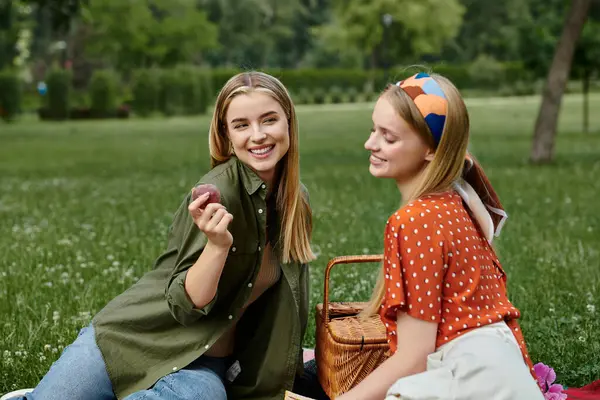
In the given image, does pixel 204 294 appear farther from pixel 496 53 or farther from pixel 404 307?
pixel 496 53

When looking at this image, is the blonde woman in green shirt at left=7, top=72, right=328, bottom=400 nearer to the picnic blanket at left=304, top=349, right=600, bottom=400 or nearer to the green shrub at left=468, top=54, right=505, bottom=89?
the picnic blanket at left=304, top=349, right=600, bottom=400

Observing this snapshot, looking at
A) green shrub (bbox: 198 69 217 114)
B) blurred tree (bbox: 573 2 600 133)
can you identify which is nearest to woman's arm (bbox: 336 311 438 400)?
blurred tree (bbox: 573 2 600 133)

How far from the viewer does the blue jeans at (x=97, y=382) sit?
10.8ft

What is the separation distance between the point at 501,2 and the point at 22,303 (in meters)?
56.3

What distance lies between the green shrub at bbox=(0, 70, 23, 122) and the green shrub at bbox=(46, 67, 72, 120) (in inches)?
58.0

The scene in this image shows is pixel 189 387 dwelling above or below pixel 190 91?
above

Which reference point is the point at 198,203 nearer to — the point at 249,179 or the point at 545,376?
the point at 249,179

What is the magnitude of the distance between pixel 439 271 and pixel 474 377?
340 millimetres

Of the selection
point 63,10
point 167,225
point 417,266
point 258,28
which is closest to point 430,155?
point 417,266

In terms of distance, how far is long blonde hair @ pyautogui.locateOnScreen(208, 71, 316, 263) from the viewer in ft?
11.5

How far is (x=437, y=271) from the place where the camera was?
9.48 feet

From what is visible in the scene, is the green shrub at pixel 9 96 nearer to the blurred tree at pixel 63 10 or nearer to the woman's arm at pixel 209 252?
the blurred tree at pixel 63 10

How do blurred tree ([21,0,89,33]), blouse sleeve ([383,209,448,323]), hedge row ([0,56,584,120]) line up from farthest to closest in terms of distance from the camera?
hedge row ([0,56,584,120]) → blurred tree ([21,0,89,33]) → blouse sleeve ([383,209,448,323])

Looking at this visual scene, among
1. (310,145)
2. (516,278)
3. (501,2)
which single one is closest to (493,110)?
(310,145)
